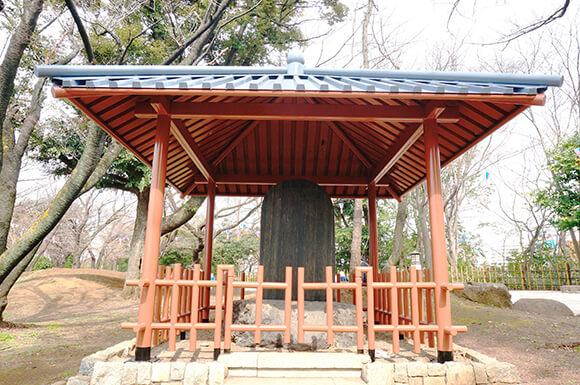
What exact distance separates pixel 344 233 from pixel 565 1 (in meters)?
14.1

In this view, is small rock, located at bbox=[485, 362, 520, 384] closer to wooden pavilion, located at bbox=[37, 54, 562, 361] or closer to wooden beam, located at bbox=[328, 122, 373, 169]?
wooden pavilion, located at bbox=[37, 54, 562, 361]

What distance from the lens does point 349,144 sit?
22.8 ft

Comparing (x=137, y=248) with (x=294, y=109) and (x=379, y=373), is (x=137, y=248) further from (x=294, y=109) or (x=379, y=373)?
(x=379, y=373)

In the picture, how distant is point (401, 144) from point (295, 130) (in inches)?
84.6

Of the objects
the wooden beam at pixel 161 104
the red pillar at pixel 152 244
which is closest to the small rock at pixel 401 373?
the red pillar at pixel 152 244

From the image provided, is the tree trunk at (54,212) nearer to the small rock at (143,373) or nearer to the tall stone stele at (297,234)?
the tall stone stele at (297,234)

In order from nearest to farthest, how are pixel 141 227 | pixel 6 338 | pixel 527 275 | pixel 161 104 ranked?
1. pixel 161 104
2. pixel 6 338
3. pixel 141 227
4. pixel 527 275

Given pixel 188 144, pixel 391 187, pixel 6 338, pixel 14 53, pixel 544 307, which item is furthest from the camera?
pixel 544 307

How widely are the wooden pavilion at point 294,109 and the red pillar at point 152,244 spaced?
1cm

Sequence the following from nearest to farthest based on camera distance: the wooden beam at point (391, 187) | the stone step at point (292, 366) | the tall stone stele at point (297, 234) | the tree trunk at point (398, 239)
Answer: the stone step at point (292, 366)
the tall stone stele at point (297, 234)
the wooden beam at point (391, 187)
the tree trunk at point (398, 239)

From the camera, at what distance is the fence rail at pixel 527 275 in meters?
16.7

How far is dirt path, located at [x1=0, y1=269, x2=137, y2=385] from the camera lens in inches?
218

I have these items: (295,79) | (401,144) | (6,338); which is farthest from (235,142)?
(6,338)

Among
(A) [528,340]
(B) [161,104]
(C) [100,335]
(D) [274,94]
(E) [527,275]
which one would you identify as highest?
(B) [161,104]
